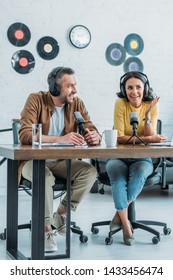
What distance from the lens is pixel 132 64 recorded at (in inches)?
227

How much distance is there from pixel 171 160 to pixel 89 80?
128 cm

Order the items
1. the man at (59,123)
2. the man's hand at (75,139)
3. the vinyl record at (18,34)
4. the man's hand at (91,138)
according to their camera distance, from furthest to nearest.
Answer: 1. the vinyl record at (18,34)
2. the man at (59,123)
3. the man's hand at (91,138)
4. the man's hand at (75,139)

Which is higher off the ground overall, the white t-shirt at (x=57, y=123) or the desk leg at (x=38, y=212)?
the white t-shirt at (x=57, y=123)

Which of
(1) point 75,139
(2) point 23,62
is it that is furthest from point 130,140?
(2) point 23,62

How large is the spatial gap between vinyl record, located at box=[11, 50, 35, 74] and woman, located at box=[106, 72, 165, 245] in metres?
2.29

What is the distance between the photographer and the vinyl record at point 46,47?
5.43 meters

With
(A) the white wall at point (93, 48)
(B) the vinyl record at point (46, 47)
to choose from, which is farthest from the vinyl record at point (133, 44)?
(B) the vinyl record at point (46, 47)

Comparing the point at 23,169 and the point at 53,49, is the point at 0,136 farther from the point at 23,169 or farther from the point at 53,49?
the point at 23,169

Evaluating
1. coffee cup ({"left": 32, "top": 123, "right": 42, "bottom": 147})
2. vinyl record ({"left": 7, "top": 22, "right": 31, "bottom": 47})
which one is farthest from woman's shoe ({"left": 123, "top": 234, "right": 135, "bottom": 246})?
vinyl record ({"left": 7, "top": 22, "right": 31, "bottom": 47})

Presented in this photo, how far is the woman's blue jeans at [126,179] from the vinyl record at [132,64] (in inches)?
110

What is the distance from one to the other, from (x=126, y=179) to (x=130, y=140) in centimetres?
24

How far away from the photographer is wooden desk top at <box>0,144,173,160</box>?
2.27 metres

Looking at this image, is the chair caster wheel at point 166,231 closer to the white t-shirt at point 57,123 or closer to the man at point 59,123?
the man at point 59,123
